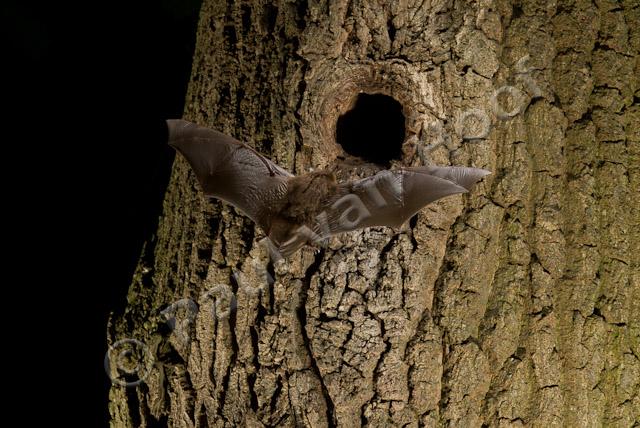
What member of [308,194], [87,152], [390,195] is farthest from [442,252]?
[87,152]

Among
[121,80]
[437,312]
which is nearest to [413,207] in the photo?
[437,312]

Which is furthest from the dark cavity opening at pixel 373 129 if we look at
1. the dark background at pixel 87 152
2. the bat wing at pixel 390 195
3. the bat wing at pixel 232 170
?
the dark background at pixel 87 152

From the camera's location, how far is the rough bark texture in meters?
1.24

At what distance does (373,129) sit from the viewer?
1462 mm

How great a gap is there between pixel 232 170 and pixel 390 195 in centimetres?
41

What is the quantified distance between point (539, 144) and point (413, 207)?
342 mm

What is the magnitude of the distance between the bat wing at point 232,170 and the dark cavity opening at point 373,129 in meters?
0.20

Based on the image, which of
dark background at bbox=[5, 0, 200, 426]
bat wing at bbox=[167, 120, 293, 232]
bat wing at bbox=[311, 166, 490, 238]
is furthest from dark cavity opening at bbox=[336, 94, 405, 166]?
dark background at bbox=[5, 0, 200, 426]

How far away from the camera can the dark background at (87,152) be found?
2.45 m

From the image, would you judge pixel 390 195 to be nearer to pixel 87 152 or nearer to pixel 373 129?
pixel 373 129

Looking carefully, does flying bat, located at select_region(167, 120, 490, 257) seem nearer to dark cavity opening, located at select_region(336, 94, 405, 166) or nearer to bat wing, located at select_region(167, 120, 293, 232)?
bat wing, located at select_region(167, 120, 293, 232)

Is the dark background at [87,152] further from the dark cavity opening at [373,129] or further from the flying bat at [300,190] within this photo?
the dark cavity opening at [373,129]

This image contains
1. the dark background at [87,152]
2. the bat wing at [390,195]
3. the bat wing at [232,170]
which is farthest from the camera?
the dark background at [87,152]

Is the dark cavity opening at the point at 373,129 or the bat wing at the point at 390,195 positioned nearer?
the bat wing at the point at 390,195
